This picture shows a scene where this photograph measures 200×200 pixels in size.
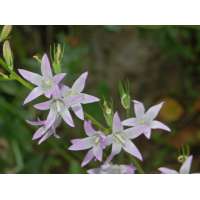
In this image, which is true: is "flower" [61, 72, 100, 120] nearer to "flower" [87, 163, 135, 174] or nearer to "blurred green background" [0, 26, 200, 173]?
"flower" [87, 163, 135, 174]

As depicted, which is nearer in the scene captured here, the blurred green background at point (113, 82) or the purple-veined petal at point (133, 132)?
the purple-veined petal at point (133, 132)

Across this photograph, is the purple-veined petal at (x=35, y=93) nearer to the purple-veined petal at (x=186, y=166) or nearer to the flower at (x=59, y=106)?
the flower at (x=59, y=106)

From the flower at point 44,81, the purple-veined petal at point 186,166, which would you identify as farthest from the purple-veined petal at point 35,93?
the purple-veined petal at point 186,166

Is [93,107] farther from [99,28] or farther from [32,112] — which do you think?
[99,28]

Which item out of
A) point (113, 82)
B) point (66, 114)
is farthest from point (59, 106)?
point (113, 82)

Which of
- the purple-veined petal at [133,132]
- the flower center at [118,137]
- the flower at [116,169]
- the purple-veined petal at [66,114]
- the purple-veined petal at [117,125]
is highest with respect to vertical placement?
the purple-veined petal at [66,114]

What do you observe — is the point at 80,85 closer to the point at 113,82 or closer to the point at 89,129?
the point at 89,129

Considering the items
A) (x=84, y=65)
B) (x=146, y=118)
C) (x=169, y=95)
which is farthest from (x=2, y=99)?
(x=146, y=118)
